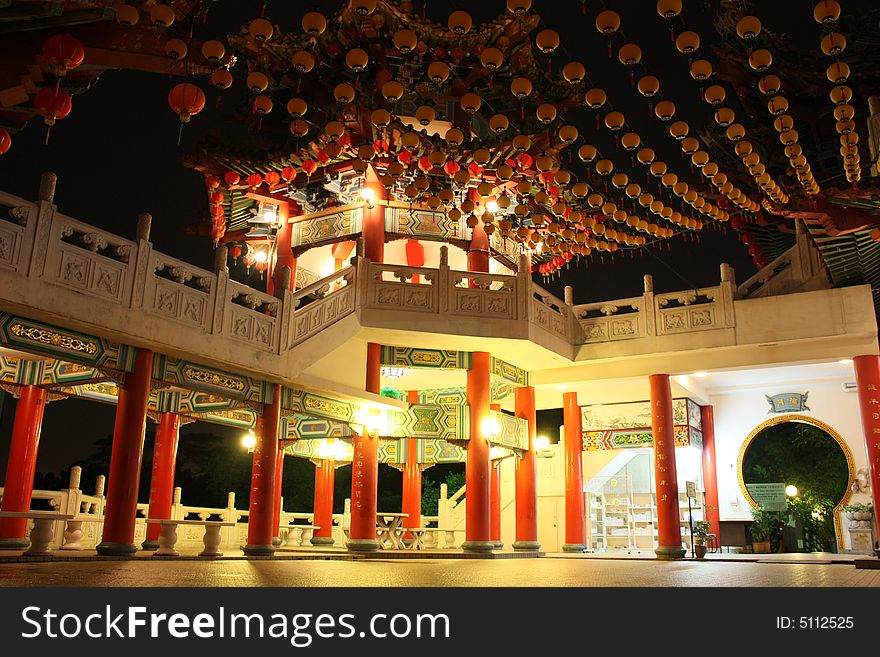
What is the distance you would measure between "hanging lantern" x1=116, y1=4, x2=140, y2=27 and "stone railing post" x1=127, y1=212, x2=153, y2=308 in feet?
12.1

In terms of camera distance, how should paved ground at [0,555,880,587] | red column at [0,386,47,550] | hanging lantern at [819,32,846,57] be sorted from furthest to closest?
1. red column at [0,386,47,550]
2. hanging lantern at [819,32,846,57]
3. paved ground at [0,555,880,587]

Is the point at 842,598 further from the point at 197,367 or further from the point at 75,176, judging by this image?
the point at 75,176

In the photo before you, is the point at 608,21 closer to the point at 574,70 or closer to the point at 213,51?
the point at 574,70

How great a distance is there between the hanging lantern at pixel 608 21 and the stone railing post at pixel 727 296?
313 inches

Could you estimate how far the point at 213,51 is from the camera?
745 centimetres

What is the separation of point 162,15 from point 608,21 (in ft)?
13.6

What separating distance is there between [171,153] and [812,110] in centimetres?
1693

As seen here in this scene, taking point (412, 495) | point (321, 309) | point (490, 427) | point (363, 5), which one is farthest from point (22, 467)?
point (363, 5)

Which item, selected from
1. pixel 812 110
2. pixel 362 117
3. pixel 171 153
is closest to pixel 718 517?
pixel 812 110

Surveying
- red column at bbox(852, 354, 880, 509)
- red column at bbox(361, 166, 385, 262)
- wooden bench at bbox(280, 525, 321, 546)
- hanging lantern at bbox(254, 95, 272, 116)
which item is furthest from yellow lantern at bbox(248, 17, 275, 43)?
wooden bench at bbox(280, 525, 321, 546)

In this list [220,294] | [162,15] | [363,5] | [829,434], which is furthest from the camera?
[829,434]

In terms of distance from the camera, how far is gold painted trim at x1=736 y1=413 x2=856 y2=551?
17.3 meters

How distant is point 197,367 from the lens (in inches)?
423

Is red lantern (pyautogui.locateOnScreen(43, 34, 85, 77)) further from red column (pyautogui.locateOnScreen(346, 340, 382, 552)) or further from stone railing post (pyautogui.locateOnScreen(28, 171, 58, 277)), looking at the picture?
red column (pyautogui.locateOnScreen(346, 340, 382, 552))
